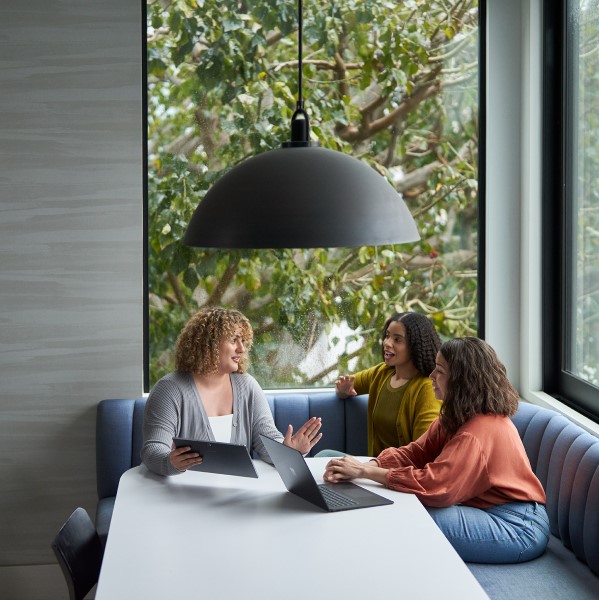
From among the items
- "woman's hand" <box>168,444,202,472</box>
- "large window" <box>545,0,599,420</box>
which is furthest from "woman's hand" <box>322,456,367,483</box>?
"large window" <box>545,0,599,420</box>

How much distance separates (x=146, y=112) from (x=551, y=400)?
2165mm

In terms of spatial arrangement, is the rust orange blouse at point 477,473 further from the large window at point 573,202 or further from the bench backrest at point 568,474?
the large window at point 573,202

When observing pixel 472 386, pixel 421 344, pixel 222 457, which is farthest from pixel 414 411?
pixel 222 457

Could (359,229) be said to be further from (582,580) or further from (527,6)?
(527,6)

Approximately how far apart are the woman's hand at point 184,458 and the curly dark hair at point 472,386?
0.85 metres

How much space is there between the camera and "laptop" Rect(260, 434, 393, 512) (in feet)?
9.09

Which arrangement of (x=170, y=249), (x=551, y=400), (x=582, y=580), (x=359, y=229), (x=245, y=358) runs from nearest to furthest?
(x=359, y=229) → (x=582, y=580) → (x=245, y=358) → (x=551, y=400) → (x=170, y=249)

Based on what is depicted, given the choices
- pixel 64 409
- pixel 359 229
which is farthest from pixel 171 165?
pixel 359 229

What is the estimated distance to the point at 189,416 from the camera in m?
3.47

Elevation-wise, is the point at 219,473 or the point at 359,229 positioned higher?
the point at 359,229

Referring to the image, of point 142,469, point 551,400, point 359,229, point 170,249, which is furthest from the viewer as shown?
point 170,249

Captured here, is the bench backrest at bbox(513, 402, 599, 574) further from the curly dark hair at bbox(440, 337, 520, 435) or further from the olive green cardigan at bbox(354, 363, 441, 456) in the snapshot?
the olive green cardigan at bbox(354, 363, 441, 456)

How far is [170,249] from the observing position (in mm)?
4215

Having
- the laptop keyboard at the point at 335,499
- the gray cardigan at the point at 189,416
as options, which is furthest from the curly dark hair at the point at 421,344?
the laptop keyboard at the point at 335,499
